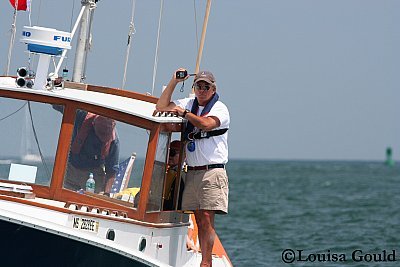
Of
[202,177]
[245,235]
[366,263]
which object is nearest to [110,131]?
[202,177]

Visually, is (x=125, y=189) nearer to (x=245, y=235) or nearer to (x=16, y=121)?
(x=16, y=121)

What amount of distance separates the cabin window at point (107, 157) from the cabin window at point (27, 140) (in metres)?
0.22

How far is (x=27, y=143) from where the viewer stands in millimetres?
11750

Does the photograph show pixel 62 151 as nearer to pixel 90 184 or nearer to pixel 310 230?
pixel 90 184

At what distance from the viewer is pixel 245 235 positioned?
1126 inches

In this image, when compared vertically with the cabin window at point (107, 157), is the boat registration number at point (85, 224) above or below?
below

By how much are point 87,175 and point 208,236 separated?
1.53m

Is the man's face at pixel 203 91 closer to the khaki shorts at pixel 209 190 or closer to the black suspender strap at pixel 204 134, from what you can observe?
the black suspender strap at pixel 204 134

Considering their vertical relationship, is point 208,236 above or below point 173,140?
below

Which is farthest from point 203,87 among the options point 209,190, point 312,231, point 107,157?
point 312,231

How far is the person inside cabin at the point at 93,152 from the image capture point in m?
11.6

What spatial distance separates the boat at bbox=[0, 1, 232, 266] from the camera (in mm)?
11086
